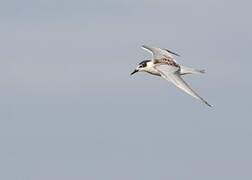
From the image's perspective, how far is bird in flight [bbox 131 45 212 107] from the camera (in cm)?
7888

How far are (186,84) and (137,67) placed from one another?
14.7m

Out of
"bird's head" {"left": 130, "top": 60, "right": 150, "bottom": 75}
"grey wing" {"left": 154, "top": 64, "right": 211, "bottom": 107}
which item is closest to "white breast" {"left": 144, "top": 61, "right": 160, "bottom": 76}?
Answer: "bird's head" {"left": 130, "top": 60, "right": 150, "bottom": 75}

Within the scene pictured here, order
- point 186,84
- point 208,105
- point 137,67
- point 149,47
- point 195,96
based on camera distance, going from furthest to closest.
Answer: point 149,47 → point 137,67 → point 186,84 → point 195,96 → point 208,105

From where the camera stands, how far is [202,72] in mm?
85125

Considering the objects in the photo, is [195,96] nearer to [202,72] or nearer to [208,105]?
[208,105]

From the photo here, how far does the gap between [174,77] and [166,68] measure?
222 inches

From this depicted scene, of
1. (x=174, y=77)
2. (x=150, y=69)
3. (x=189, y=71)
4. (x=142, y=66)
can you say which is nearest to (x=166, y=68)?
(x=189, y=71)

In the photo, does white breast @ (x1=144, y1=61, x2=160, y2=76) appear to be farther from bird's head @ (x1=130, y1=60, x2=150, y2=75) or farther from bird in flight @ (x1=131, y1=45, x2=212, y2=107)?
bird's head @ (x1=130, y1=60, x2=150, y2=75)

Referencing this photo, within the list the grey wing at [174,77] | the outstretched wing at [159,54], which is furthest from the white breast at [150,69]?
the outstretched wing at [159,54]

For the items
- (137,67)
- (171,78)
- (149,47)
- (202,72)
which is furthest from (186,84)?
(149,47)

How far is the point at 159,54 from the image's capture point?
93.8 metres

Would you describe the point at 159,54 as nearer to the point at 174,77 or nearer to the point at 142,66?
the point at 142,66

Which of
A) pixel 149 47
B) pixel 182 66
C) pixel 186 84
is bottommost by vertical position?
pixel 186 84

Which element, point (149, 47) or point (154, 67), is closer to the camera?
point (154, 67)
